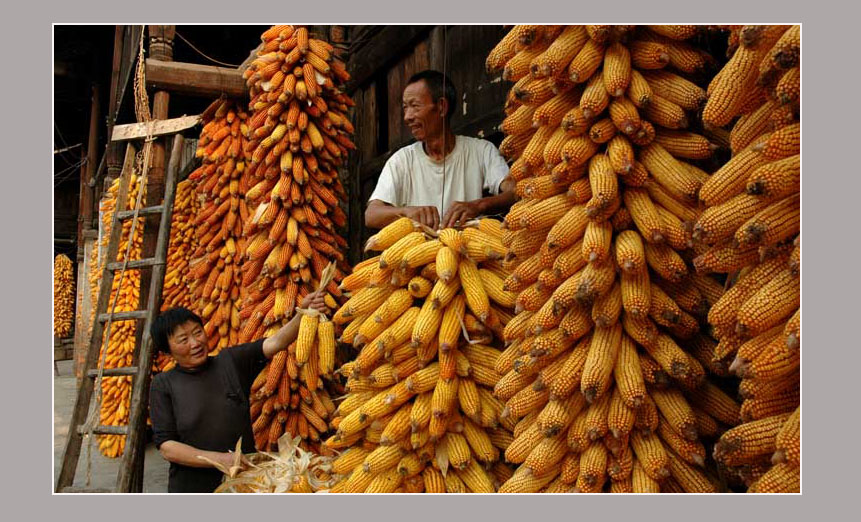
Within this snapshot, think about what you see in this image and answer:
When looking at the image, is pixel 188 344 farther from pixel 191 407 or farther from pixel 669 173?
pixel 669 173

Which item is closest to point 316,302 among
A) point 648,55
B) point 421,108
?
point 421,108

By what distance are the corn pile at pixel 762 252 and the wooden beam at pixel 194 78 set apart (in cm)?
391

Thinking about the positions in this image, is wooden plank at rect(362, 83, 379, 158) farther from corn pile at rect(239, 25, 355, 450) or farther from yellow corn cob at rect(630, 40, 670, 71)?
yellow corn cob at rect(630, 40, 670, 71)

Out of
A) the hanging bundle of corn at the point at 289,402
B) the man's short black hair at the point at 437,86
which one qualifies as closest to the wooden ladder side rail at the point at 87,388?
the hanging bundle of corn at the point at 289,402

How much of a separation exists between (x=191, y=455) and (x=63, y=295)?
13.5 meters

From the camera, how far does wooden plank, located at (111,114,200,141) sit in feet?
17.2

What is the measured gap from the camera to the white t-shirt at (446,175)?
394 centimetres

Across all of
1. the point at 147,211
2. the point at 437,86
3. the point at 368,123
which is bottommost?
the point at 147,211

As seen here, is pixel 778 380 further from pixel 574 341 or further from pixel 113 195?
pixel 113 195

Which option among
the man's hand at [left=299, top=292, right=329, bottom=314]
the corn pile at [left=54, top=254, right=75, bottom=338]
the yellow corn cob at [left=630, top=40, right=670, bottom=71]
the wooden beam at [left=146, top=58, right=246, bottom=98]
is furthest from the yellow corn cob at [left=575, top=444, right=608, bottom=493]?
the corn pile at [left=54, top=254, right=75, bottom=338]

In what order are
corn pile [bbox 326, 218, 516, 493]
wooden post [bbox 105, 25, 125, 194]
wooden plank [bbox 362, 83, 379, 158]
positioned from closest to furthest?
corn pile [bbox 326, 218, 516, 493]
wooden plank [bbox 362, 83, 379, 158]
wooden post [bbox 105, 25, 125, 194]

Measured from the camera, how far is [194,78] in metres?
5.07

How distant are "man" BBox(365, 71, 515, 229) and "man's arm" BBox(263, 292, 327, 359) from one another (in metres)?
0.49

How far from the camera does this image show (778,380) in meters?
1.72
